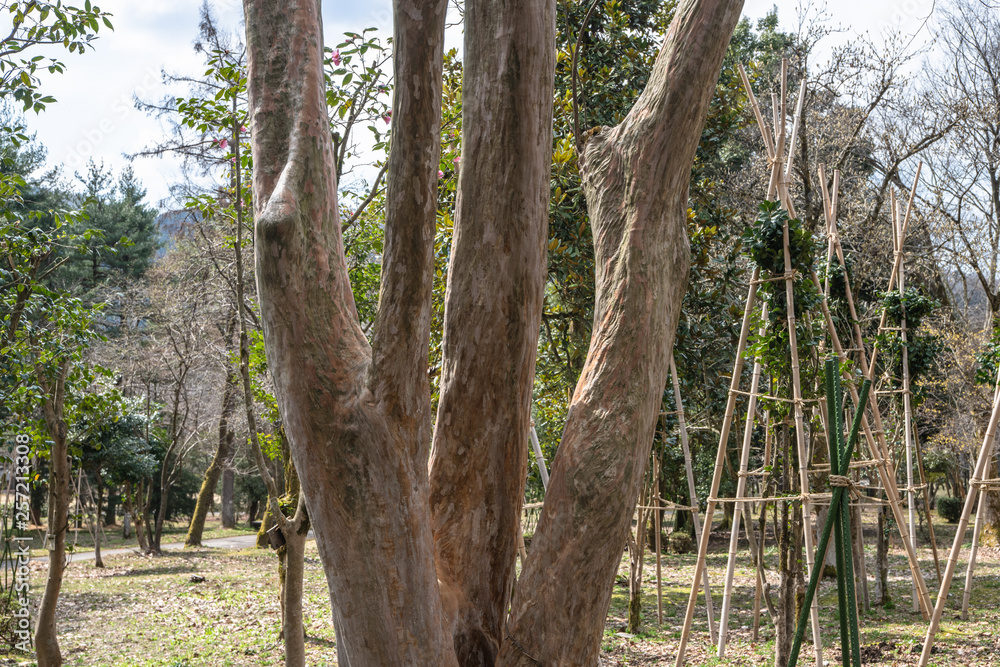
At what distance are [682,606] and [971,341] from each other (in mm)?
7323

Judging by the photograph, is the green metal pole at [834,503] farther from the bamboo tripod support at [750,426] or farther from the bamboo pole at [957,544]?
the bamboo pole at [957,544]

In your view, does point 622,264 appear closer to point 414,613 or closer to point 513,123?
point 513,123

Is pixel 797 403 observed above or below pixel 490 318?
below

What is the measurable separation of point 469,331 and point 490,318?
2.9 inches

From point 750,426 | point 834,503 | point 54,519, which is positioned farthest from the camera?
point 54,519

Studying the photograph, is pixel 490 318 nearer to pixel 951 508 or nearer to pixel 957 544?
pixel 957 544

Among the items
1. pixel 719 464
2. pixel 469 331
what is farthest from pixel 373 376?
pixel 719 464

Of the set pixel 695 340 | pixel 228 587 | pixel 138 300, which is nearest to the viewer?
pixel 695 340

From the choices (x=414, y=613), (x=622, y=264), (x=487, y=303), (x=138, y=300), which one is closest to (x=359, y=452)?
(x=414, y=613)

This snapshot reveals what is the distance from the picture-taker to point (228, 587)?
10305mm

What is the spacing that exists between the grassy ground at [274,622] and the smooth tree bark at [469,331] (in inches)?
173

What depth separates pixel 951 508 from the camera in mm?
17516

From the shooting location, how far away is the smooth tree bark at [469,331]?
1691 mm

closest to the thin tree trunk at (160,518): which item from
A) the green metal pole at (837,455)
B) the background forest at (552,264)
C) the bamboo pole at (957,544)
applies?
the background forest at (552,264)
